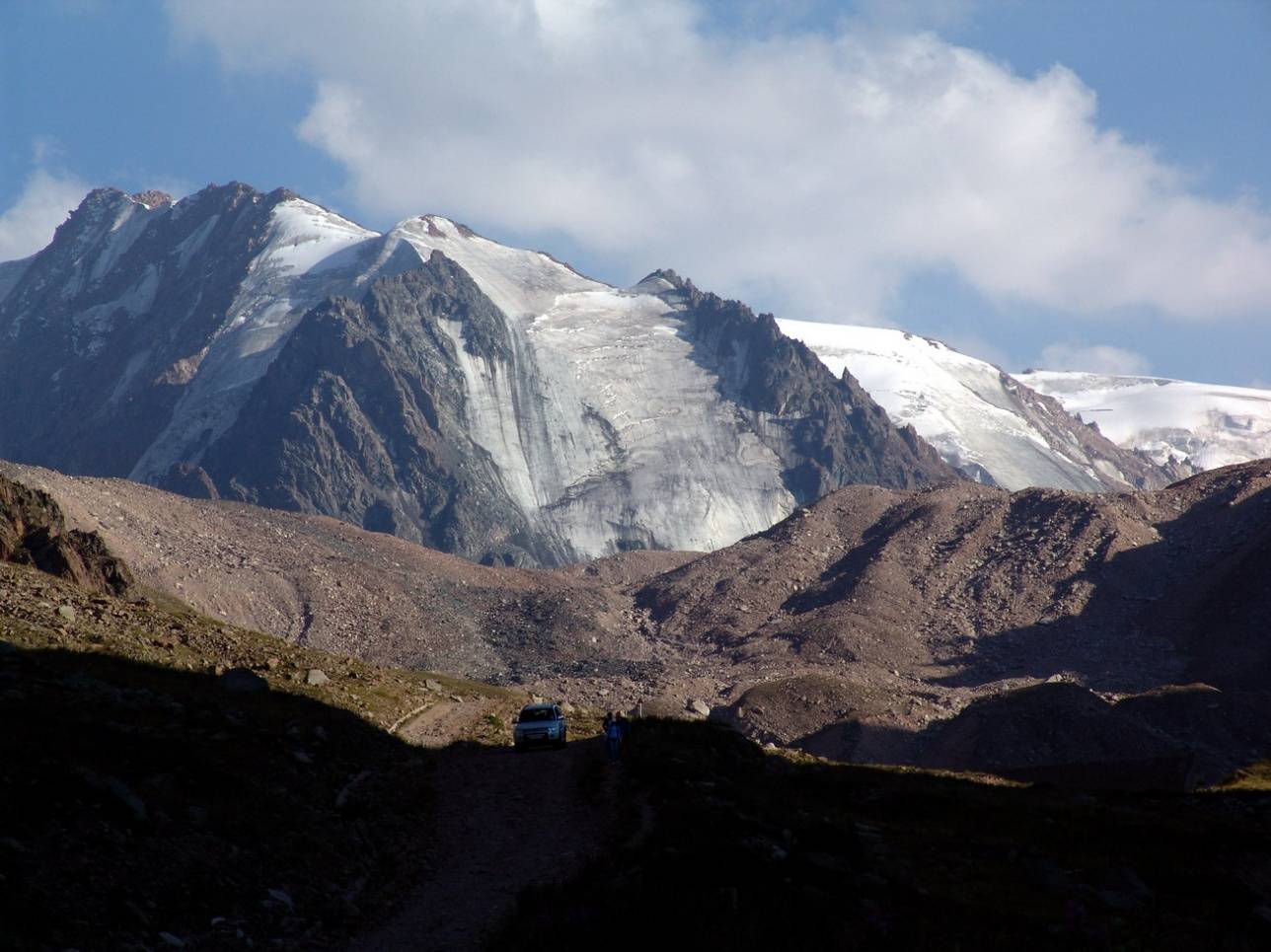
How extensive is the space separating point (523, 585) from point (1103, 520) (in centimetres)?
7170

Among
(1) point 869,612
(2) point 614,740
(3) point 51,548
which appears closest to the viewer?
(2) point 614,740

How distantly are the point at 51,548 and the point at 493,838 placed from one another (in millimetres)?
33008

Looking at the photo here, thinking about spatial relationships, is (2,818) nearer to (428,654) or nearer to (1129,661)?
(428,654)

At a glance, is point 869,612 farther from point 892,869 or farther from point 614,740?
point 892,869

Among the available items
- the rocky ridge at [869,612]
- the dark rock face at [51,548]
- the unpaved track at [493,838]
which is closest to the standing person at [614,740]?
the unpaved track at [493,838]

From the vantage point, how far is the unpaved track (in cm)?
1859

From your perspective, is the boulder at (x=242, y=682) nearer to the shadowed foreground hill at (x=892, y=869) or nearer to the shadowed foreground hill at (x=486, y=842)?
the shadowed foreground hill at (x=486, y=842)

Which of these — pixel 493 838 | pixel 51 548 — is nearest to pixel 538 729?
pixel 493 838

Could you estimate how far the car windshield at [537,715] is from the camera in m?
38.8

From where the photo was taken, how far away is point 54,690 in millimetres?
25000

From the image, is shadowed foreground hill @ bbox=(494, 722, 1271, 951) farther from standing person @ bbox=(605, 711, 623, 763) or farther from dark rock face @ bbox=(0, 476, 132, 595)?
dark rock face @ bbox=(0, 476, 132, 595)

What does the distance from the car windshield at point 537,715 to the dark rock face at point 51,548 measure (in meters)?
18.2

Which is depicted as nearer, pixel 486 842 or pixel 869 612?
pixel 486 842

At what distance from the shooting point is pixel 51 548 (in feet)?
165
